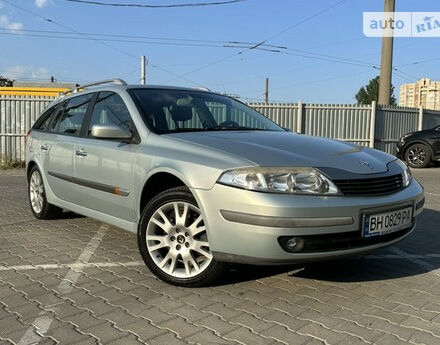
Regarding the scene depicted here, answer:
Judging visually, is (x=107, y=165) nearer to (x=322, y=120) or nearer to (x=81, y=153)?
(x=81, y=153)

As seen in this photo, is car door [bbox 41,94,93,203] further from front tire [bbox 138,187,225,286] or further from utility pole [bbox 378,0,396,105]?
utility pole [bbox 378,0,396,105]

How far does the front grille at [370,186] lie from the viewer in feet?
10.9

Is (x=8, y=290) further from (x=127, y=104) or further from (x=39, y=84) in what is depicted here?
(x=39, y=84)

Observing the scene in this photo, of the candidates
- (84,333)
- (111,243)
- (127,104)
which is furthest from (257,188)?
(111,243)

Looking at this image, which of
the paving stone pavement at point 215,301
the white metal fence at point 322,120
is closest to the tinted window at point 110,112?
the paving stone pavement at point 215,301

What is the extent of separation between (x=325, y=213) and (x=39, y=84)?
18749 mm

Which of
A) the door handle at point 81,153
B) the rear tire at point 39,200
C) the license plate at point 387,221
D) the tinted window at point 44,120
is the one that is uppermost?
the tinted window at point 44,120

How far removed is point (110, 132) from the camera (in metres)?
4.10

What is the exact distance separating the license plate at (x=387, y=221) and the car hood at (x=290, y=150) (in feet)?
1.07

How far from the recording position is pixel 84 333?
2.90m

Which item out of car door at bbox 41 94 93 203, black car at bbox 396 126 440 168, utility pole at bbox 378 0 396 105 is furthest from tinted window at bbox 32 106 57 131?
utility pole at bbox 378 0 396 105

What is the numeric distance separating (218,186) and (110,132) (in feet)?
→ 4.13

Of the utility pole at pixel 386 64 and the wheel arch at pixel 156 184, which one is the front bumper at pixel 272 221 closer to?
the wheel arch at pixel 156 184

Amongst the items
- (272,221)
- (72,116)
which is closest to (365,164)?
(272,221)
